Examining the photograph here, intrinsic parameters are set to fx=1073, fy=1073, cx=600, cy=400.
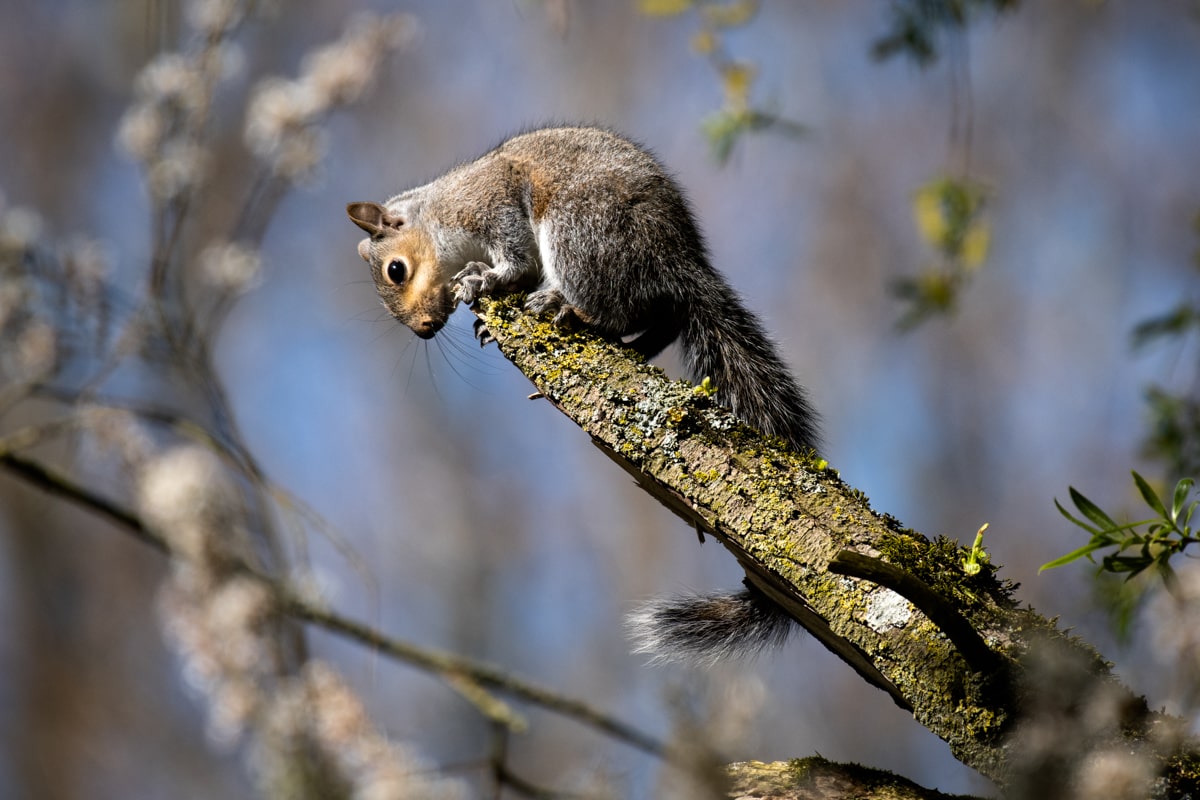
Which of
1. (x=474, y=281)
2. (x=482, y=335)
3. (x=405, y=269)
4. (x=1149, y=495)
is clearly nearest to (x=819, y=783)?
(x=1149, y=495)

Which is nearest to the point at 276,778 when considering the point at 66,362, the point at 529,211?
the point at 66,362

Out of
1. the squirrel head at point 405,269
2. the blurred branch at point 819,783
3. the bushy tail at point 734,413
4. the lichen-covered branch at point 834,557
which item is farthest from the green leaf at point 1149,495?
the squirrel head at point 405,269

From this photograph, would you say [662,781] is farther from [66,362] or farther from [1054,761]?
[66,362]

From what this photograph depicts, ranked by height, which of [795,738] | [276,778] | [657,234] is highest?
[795,738]

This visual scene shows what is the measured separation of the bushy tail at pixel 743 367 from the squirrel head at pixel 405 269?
2.92 ft

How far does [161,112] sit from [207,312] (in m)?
0.47

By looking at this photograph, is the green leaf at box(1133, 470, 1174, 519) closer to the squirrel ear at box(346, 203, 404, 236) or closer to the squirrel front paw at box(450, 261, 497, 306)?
the squirrel front paw at box(450, 261, 497, 306)

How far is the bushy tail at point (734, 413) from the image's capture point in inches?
95.1

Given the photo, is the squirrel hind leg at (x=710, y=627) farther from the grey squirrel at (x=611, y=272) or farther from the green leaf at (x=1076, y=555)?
the green leaf at (x=1076, y=555)

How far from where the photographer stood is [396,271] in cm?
369

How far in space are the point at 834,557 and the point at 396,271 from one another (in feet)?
8.02

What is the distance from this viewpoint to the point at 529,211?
11.1ft

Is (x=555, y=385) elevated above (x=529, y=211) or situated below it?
below

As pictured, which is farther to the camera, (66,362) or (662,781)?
(66,362)
